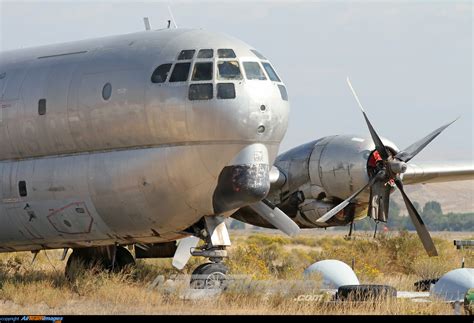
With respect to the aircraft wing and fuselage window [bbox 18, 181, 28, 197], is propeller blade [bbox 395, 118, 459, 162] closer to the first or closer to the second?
the aircraft wing

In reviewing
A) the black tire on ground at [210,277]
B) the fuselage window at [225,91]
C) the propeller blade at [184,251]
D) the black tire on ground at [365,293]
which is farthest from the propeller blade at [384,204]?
the fuselage window at [225,91]

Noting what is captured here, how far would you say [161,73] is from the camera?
20.8 meters

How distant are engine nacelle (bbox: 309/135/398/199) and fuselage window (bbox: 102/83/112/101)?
6587 millimetres

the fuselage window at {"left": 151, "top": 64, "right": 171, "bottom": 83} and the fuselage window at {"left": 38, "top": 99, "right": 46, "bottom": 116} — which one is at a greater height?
the fuselage window at {"left": 151, "top": 64, "right": 171, "bottom": 83}

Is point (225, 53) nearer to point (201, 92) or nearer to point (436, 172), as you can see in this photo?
point (201, 92)

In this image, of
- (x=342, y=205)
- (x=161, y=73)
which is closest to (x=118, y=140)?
(x=161, y=73)

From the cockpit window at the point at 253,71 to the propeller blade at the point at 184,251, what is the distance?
3.71 metres

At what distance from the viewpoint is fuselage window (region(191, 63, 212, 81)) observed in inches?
813

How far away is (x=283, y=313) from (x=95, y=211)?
5.48 m

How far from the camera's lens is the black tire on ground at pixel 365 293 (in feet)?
63.2

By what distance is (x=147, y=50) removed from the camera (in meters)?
21.4

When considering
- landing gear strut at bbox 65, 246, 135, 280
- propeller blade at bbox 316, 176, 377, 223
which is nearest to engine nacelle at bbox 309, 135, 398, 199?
propeller blade at bbox 316, 176, 377, 223

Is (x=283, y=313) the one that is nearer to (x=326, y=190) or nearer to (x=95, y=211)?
(x=95, y=211)

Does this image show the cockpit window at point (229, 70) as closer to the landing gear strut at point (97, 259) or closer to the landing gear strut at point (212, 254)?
the landing gear strut at point (212, 254)
